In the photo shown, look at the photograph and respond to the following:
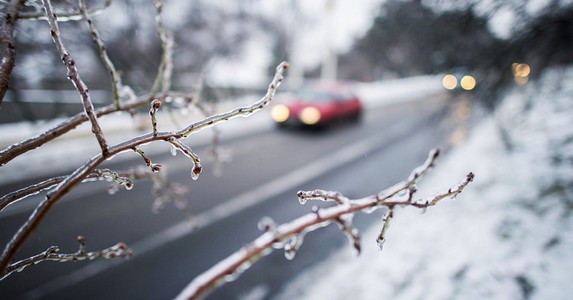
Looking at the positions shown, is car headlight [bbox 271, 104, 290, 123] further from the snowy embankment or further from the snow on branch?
the snow on branch

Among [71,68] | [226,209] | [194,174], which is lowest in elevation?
[194,174]

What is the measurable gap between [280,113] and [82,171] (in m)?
11.6

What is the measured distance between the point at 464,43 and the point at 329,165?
179 inches

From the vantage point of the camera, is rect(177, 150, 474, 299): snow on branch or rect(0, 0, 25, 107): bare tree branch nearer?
rect(177, 150, 474, 299): snow on branch

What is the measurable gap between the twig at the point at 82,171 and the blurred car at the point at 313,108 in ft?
35.5

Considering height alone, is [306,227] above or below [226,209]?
below

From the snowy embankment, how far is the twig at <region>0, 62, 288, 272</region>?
3292 millimetres

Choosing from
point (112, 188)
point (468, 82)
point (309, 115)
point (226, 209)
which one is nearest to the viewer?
point (112, 188)

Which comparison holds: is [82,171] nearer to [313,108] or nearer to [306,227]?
[306,227]

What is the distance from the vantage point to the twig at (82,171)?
0.98m

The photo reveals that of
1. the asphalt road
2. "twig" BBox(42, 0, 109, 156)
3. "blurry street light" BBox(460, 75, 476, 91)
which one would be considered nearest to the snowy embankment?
the asphalt road

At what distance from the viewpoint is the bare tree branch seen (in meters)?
1.14

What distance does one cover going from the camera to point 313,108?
1187cm

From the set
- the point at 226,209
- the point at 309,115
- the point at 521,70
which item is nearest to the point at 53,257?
the point at 226,209
